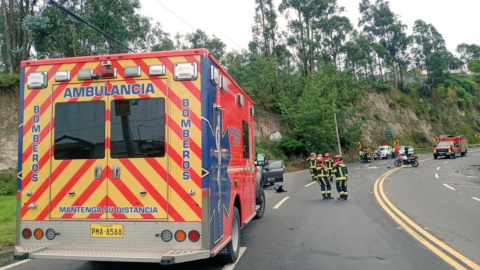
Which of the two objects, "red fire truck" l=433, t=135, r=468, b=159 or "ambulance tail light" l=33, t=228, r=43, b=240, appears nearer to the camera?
"ambulance tail light" l=33, t=228, r=43, b=240

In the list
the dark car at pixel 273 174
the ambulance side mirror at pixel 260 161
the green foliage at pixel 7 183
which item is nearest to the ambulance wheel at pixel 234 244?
the ambulance side mirror at pixel 260 161

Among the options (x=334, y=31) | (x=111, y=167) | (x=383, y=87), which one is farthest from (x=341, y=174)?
(x=383, y=87)

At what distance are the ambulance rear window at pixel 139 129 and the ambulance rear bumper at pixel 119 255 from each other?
4.00ft

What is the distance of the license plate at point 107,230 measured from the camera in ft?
16.4

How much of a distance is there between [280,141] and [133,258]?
35.3 meters

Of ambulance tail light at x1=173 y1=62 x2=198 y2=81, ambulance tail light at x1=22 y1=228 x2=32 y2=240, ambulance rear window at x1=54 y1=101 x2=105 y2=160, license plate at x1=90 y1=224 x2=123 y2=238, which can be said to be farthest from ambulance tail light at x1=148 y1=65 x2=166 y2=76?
ambulance tail light at x1=22 y1=228 x2=32 y2=240

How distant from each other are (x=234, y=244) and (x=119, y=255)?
200 centimetres

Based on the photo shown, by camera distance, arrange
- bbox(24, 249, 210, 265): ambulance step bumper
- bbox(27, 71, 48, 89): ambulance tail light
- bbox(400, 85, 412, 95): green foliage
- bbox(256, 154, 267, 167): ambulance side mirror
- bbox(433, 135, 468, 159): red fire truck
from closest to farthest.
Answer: bbox(24, 249, 210, 265): ambulance step bumper < bbox(27, 71, 48, 89): ambulance tail light < bbox(256, 154, 267, 167): ambulance side mirror < bbox(433, 135, 468, 159): red fire truck < bbox(400, 85, 412, 95): green foliage

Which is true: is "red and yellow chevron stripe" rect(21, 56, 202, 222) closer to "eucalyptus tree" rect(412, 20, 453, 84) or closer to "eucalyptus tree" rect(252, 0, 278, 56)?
"eucalyptus tree" rect(252, 0, 278, 56)

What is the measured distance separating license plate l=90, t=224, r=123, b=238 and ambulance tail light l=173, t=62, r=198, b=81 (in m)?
2.03

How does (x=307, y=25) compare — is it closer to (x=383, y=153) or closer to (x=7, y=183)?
(x=383, y=153)

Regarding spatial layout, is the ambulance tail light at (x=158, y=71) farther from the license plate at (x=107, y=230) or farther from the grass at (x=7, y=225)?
the grass at (x=7, y=225)

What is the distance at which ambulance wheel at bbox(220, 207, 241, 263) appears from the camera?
236 inches

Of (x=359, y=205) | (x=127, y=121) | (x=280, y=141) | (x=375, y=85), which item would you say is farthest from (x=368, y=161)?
(x=127, y=121)
